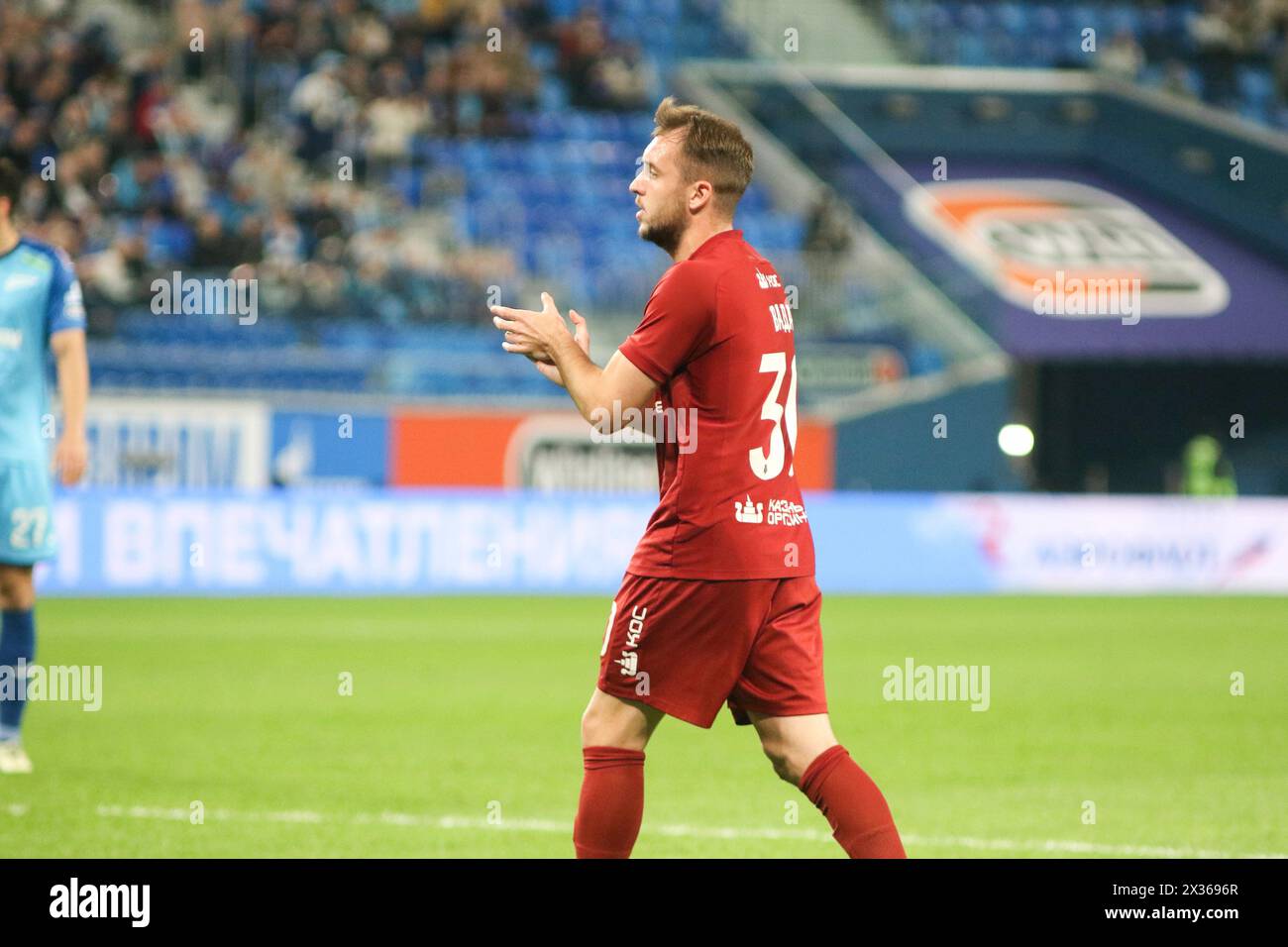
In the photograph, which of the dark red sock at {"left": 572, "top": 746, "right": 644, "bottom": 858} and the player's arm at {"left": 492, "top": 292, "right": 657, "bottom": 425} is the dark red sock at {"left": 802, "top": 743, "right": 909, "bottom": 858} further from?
the player's arm at {"left": 492, "top": 292, "right": 657, "bottom": 425}

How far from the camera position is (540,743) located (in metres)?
9.98

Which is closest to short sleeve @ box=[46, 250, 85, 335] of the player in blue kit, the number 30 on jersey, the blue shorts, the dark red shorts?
the player in blue kit

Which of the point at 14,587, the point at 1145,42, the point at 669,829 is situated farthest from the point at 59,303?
the point at 1145,42

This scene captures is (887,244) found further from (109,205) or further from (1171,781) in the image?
(1171,781)

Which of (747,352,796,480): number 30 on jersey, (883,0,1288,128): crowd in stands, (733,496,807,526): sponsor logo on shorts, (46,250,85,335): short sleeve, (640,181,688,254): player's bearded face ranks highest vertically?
(883,0,1288,128): crowd in stands

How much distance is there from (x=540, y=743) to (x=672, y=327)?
5.36m

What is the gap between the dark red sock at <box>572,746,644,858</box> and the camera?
5031 millimetres

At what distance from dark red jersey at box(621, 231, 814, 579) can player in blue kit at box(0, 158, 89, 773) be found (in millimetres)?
3931

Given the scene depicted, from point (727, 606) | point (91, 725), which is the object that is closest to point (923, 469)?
point (91, 725)

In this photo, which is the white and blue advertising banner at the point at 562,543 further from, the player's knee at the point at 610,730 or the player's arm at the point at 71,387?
the player's knee at the point at 610,730

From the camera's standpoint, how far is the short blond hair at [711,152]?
5.12m

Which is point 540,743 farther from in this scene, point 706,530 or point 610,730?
point 706,530

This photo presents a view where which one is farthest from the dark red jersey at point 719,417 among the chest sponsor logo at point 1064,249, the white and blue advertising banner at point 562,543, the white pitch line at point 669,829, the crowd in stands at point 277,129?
the chest sponsor logo at point 1064,249

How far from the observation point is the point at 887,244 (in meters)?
27.3
